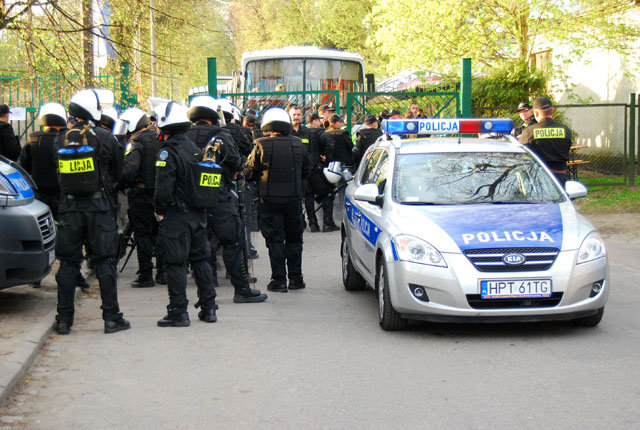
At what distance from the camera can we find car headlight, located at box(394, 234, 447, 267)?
22.4 ft

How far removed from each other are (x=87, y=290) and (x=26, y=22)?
3.85 metres

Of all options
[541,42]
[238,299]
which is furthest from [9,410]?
[541,42]

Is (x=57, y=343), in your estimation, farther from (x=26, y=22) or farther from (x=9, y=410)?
(x=26, y=22)

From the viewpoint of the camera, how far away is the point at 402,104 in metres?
18.3

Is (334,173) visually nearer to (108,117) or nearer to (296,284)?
(296,284)

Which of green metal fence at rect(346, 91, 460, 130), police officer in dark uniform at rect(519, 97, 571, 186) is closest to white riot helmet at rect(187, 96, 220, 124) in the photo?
police officer in dark uniform at rect(519, 97, 571, 186)

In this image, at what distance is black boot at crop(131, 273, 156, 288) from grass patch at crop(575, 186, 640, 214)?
9.28 meters

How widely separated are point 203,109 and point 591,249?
12.4 feet

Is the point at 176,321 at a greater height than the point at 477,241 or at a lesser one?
lesser

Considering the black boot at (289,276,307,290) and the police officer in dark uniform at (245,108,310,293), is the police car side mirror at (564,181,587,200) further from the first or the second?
the black boot at (289,276,307,290)

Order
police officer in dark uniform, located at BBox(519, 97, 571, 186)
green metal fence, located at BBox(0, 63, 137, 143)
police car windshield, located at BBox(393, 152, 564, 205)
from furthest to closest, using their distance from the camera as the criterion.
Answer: green metal fence, located at BBox(0, 63, 137, 143), police officer in dark uniform, located at BBox(519, 97, 571, 186), police car windshield, located at BBox(393, 152, 564, 205)

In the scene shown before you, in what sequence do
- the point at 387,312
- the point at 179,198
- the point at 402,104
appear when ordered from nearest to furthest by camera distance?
the point at 387,312, the point at 179,198, the point at 402,104

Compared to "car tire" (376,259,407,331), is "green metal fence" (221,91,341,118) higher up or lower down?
higher up

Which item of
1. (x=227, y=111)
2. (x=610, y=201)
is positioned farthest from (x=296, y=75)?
(x=227, y=111)
